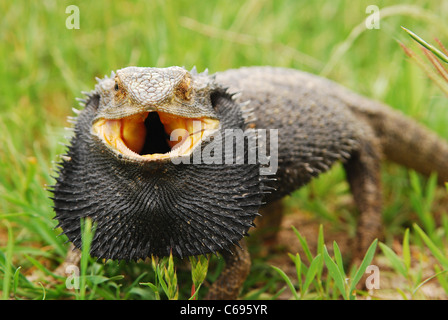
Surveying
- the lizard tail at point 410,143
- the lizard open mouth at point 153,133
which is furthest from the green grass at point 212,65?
the lizard open mouth at point 153,133

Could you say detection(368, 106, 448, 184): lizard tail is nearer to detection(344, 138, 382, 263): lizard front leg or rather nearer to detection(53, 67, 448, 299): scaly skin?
detection(344, 138, 382, 263): lizard front leg

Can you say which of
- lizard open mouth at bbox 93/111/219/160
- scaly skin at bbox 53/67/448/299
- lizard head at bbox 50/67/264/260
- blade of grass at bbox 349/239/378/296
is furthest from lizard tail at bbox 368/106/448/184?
lizard open mouth at bbox 93/111/219/160

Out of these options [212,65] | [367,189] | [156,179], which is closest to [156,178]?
[156,179]

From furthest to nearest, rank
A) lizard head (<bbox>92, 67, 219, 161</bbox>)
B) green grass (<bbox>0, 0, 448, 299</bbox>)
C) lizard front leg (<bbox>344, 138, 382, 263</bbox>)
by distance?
lizard front leg (<bbox>344, 138, 382, 263</bbox>) → green grass (<bbox>0, 0, 448, 299</bbox>) → lizard head (<bbox>92, 67, 219, 161</bbox>)

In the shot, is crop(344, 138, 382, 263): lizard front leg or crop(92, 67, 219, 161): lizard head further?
crop(344, 138, 382, 263): lizard front leg

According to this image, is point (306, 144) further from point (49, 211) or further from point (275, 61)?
point (275, 61)

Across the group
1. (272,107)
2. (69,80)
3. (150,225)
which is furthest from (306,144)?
(69,80)

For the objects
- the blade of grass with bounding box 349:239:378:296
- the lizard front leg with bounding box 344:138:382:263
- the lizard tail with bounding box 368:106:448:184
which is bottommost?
the blade of grass with bounding box 349:239:378:296
